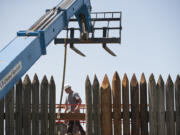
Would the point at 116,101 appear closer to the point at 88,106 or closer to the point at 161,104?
the point at 88,106

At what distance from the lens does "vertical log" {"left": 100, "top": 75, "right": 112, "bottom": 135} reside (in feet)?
29.0

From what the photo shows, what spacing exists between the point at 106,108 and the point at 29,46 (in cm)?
282

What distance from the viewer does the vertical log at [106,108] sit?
29.0ft

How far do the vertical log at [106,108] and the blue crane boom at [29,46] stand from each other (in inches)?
65.0

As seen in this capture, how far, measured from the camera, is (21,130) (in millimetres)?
9133

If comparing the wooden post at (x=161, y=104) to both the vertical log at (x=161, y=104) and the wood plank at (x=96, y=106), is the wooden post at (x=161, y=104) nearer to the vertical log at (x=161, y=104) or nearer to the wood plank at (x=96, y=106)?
the vertical log at (x=161, y=104)

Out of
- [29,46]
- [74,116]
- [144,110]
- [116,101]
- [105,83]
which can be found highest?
[29,46]

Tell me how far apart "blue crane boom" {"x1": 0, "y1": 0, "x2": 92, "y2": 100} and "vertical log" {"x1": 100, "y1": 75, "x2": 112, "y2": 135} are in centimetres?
165

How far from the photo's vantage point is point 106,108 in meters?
8.90

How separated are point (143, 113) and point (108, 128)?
2.88 feet

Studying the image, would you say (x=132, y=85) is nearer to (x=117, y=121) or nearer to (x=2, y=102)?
(x=117, y=121)

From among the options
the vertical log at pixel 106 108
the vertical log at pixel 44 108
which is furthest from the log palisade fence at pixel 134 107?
the vertical log at pixel 44 108

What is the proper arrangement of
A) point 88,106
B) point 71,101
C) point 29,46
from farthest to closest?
point 71,101, point 88,106, point 29,46

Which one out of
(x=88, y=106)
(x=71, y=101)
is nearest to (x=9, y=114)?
(x=88, y=106)
